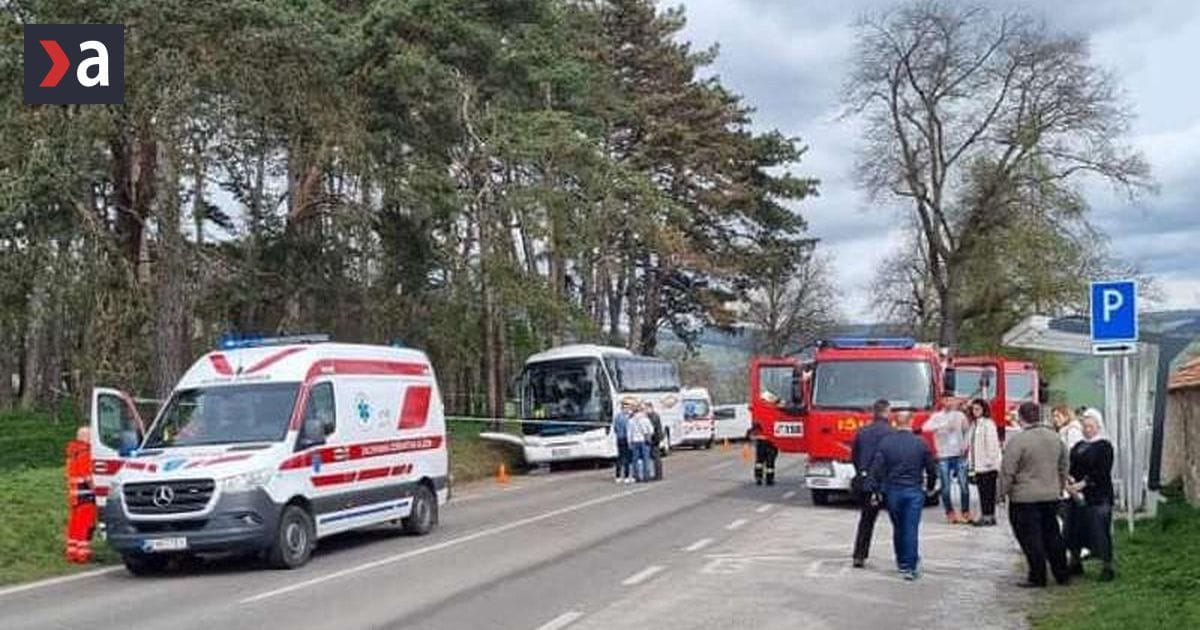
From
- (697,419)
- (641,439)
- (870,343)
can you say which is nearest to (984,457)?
(870,343)

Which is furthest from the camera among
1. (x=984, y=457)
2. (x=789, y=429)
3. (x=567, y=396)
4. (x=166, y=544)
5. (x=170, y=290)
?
(x=567, y=396)

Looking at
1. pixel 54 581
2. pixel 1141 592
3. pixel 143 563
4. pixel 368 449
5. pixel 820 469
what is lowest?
pixel 54 581

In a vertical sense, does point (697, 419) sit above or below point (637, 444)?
above

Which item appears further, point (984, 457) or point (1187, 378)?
A: point (1187, 378)

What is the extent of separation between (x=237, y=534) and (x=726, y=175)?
48.7 metres

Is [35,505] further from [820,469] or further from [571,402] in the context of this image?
[571,402]

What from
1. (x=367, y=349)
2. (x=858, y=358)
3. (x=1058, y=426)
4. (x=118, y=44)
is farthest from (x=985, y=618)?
(x=118, y=44)

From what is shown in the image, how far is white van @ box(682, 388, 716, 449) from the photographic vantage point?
50.5 m

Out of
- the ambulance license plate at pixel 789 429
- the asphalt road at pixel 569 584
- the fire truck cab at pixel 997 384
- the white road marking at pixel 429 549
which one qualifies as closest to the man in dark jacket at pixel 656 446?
the white road marking at pixel 429 549

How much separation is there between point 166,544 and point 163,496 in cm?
52

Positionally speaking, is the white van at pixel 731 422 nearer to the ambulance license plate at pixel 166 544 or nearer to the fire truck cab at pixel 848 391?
the fire truck cab at pixel 848 391

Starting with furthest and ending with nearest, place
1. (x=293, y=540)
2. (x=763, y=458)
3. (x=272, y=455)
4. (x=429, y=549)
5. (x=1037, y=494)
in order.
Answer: (x=763, y=458), (x=429, y=549), (x=293, y=540), (x=272, y=455), (x=1037, y=494)

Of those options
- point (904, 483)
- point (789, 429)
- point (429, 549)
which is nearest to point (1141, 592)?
point (904, 483)

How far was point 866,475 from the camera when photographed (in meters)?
15.3
